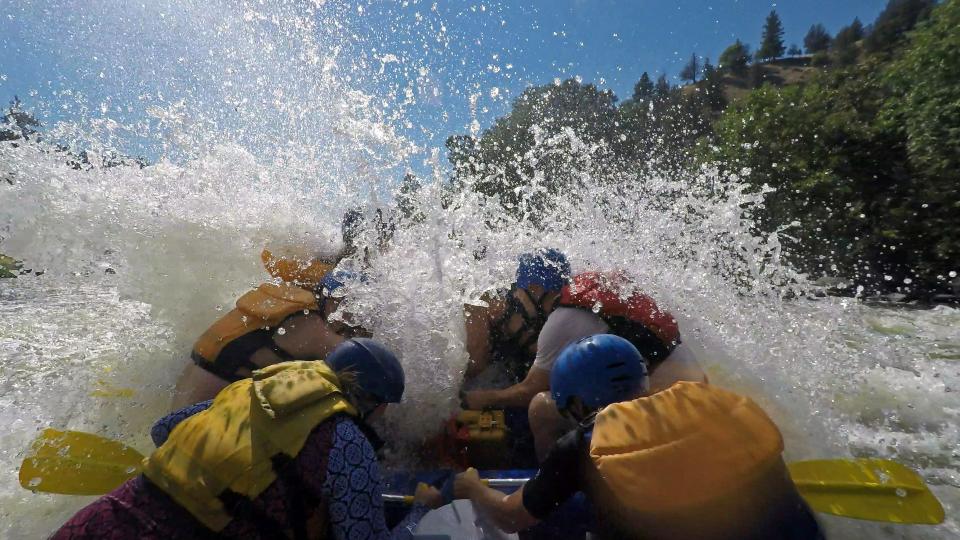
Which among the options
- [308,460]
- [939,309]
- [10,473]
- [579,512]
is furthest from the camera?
[939,309]

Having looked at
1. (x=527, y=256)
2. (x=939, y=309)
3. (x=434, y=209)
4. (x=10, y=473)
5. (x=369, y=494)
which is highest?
(x=434, y=209)

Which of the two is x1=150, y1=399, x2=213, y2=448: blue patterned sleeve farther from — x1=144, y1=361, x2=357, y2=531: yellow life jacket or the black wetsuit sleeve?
the black wetsuit sleeve

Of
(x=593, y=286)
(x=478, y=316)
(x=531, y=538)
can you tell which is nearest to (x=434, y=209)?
(x=478, y=316)

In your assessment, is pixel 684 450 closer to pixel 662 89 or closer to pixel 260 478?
pixel 260 478

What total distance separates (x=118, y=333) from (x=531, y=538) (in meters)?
5.50

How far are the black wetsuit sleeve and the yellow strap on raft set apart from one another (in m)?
2.90

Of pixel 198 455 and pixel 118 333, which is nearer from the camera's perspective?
pixel 198 455

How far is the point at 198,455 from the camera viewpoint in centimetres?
193

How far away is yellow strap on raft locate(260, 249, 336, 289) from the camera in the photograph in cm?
450

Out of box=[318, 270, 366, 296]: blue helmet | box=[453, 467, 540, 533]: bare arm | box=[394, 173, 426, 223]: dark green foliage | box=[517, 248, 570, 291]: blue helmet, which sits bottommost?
box=[453, 467, 540, 533]: bare arm

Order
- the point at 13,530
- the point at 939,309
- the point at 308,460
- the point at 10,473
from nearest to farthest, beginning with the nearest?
1. the point at 308,460
2. the point at 13,530
3. the point at 10,473
4. the point at 939,309

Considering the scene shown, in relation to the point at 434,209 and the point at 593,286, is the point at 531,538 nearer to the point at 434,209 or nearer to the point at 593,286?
the point at 593,286

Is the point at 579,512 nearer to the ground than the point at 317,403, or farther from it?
nearer to the ground

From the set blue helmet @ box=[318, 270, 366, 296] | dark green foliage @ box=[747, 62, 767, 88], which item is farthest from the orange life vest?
dark green foliage @ box=[747, 62, 767, 88]
